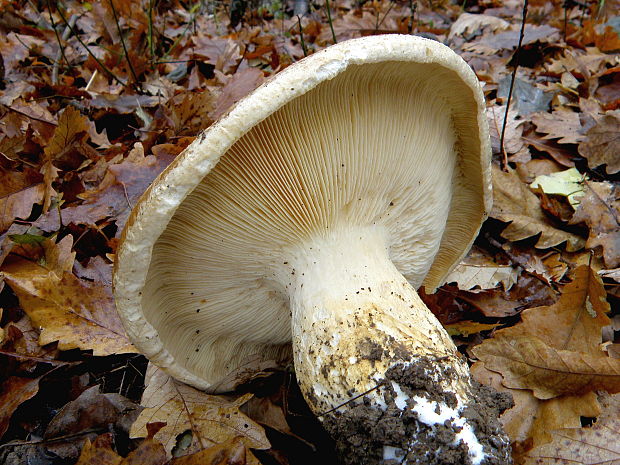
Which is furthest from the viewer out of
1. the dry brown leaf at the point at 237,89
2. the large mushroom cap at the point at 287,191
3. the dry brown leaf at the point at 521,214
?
the dry brown leaf at the point at 237,89

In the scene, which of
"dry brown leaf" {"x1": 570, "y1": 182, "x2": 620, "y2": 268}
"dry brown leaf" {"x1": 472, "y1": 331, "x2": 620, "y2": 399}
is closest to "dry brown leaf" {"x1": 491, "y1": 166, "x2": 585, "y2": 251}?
"dry brown leaf" {"x1": 570, "y1": 182, "x2": 620, "y2": 268}

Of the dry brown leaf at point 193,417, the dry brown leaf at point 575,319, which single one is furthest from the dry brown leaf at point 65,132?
the dry brown leaf at point 575,319

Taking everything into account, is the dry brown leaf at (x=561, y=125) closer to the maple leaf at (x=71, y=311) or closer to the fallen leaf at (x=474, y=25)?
the fallen leaf at (x=474, y=25)

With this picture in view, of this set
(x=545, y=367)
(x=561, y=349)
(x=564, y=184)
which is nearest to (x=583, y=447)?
(x=545, y=367)

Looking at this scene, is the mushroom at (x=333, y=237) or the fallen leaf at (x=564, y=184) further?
the fallen leaf at (x=564, y=184)

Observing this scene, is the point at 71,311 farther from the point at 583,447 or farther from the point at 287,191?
the point at 583,447

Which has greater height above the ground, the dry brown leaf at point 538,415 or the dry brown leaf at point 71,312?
the dry brown leaf at point 71,312
